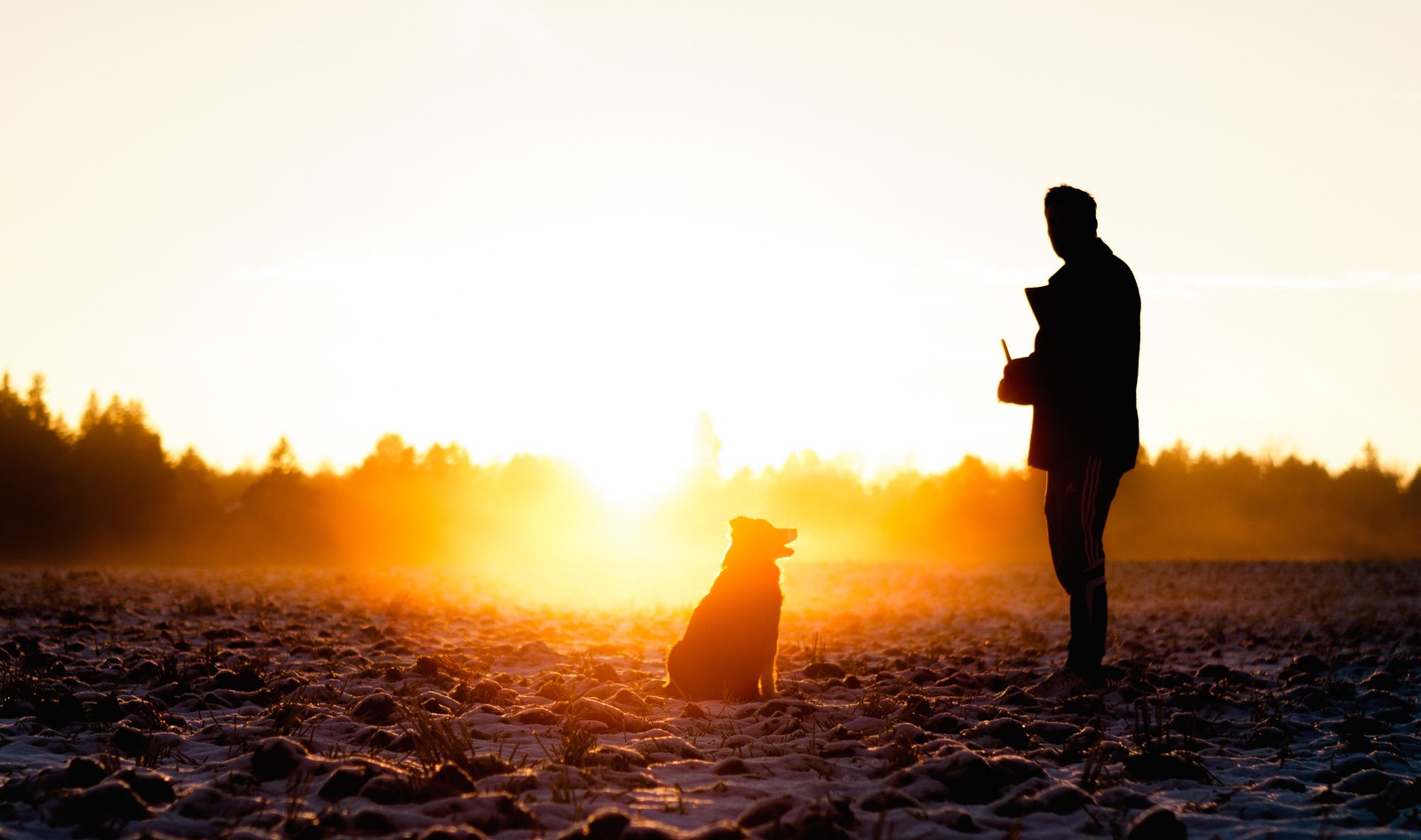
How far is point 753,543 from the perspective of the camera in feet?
23.6

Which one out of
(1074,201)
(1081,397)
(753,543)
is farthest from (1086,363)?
(753,543)

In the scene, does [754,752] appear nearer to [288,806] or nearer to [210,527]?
[288,806]

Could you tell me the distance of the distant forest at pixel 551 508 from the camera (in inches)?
2172

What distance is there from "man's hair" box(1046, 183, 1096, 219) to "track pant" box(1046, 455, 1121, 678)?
169 centimetres

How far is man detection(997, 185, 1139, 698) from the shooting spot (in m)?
6.58

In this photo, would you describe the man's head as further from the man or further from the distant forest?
the distant forest

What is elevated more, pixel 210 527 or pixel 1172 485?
pixel 1172 485

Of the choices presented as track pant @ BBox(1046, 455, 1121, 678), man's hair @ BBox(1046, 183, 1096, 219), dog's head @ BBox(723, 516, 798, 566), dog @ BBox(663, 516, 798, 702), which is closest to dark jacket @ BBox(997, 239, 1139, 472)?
track pant @ BBox(1046, 455, 1121, 678)

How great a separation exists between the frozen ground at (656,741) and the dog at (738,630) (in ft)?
0.69

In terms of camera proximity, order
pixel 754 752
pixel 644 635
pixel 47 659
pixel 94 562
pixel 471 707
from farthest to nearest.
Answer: pixel 94 562
pixel 644 635
pixel 47 659
pixel 471 707
pixel 754 752

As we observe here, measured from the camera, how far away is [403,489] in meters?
72.4

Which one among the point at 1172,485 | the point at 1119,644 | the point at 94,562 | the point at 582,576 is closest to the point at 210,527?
the point at 94,562

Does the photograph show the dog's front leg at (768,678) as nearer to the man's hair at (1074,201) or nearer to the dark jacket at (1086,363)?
the dark jacket at (1086,363)

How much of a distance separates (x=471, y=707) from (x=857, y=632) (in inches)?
334
